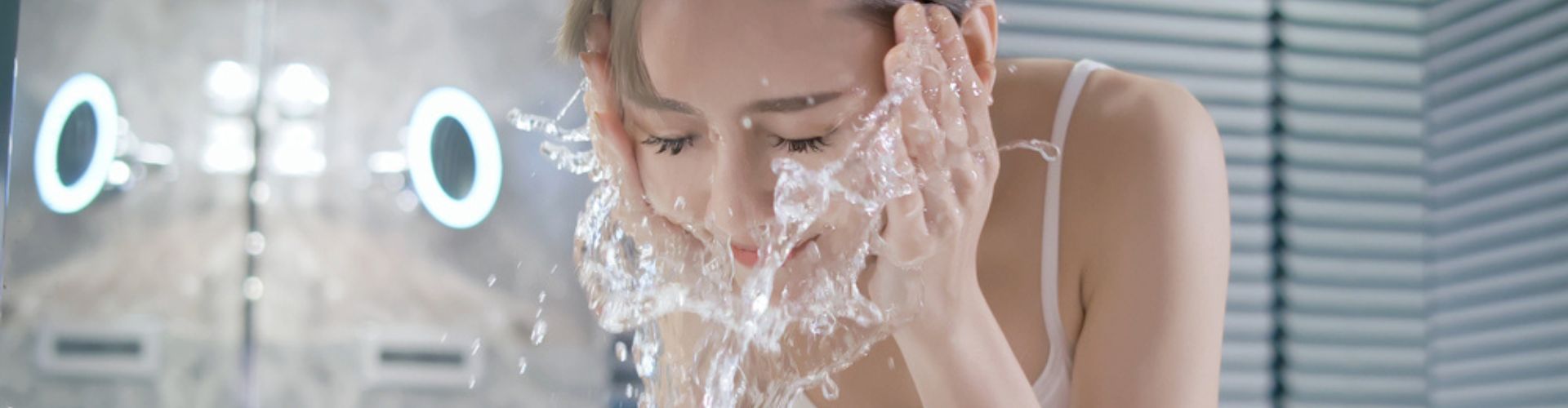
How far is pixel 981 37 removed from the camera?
140 centimetres

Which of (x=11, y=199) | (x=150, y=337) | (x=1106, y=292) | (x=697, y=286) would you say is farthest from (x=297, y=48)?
(x=1106, y=292)

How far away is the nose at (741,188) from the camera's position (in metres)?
A: 1.27

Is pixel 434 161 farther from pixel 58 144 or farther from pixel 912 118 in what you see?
pixel 912 118

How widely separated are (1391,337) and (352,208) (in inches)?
119

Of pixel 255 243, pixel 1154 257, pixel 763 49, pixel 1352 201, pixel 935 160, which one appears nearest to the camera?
pixel 763 49

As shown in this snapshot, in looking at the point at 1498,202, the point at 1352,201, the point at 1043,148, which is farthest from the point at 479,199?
the point at 1498,202

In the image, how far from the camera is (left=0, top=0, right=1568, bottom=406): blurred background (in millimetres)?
2457

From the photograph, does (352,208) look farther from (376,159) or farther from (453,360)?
(453,360)

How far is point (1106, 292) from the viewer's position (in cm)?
164

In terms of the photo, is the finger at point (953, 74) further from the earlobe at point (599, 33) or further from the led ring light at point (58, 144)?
the led ring light at point (58, 144)

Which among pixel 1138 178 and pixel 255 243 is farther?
pixel 255 243

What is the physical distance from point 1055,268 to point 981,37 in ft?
1.47

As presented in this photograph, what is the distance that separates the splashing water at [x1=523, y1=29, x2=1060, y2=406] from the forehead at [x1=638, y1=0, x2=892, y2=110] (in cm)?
5

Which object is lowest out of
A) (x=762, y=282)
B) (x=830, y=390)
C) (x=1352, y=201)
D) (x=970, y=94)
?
(x=830, y=390)
